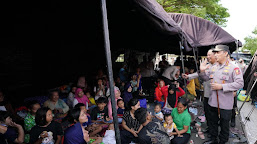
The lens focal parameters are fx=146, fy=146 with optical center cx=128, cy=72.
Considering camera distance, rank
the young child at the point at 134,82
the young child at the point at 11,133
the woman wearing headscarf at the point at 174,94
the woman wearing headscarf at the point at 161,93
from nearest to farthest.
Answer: the young child at the point at 11,133 → the woman wearing headscarf at the point at 174,94 → the woman wearing headscarf at the point at 161,93 → the young child at the point at 134,82

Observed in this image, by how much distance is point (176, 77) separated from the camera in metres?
5.88

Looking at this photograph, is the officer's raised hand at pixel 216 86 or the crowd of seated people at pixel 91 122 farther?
the officer's raised hand at pixel 216 86

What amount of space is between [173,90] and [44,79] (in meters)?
4.31

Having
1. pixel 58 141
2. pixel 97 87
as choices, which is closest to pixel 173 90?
pixel 97 87

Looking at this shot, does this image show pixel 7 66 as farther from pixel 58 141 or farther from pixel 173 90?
pixel 173 90

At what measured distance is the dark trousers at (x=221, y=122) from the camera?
9.12 feet

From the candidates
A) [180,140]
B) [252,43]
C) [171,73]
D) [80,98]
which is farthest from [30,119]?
[252,43]

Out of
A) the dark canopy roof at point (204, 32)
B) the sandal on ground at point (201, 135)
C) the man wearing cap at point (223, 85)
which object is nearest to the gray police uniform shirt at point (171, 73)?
the dark canopy roof at point (204, 32)

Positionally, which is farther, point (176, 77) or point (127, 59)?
point (127, 59)

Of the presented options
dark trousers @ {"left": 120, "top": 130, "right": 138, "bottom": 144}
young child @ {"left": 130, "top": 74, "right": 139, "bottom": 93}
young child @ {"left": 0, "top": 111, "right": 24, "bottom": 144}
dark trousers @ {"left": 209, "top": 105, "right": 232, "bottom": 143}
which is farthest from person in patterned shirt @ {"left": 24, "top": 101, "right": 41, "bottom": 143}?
dark trousers @ {"left": 209, "top": 105, "right": 232, "bottom": 143}

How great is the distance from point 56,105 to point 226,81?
13.0 ft

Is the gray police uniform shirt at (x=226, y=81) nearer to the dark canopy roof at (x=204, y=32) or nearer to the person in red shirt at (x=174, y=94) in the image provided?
the person in red shirt at (x=174, y=94)

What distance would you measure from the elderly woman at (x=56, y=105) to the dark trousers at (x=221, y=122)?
3.53 meters

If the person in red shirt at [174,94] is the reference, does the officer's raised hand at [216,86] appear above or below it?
above
